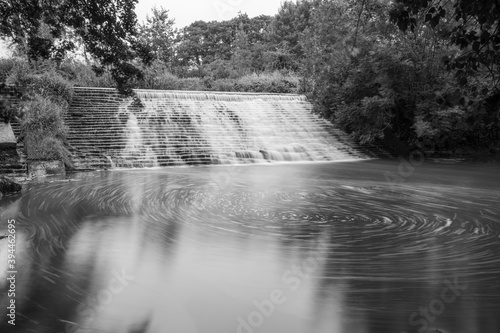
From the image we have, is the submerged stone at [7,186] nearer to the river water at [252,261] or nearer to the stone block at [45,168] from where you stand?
the river water at [252,261]

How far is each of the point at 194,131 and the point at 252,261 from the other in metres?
9.76

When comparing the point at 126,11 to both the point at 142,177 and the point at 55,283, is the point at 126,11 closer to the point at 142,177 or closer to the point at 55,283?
the point at 55,283

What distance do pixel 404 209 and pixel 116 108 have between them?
1028cm

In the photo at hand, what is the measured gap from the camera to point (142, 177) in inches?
352

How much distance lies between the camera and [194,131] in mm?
12984

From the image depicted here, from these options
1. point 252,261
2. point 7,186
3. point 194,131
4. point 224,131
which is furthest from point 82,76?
point 252,261

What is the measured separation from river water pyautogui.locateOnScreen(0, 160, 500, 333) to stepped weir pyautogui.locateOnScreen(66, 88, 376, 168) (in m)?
4.01

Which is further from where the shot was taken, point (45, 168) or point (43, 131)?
point (43, 131)

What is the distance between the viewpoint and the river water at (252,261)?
8.41ft

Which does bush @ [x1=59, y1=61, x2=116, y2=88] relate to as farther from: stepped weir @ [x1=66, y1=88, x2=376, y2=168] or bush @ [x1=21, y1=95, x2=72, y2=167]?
bush @ [x1=21, y1=95, x2=72, y2=167]

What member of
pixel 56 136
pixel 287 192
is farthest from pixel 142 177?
pixel 287 192

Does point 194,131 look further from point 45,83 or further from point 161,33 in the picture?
point 161,33

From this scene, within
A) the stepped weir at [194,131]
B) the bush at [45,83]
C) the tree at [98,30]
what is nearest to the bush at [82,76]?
the stepped weir at [194,131]

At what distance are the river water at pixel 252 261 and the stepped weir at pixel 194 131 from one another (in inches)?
158
